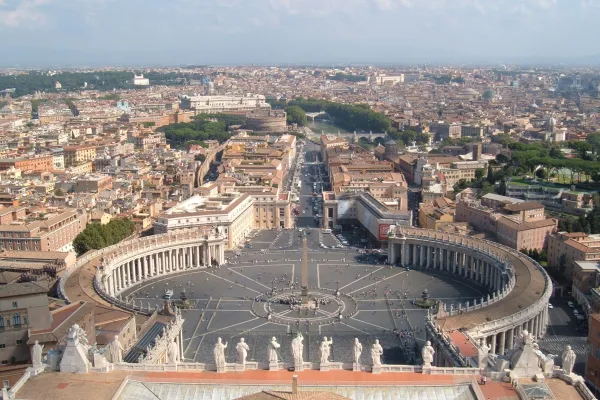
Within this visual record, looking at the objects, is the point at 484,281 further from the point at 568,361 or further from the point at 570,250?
the point at 568,361

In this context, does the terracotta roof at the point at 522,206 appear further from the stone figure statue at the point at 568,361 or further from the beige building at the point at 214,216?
the stone figure statue at the point at 568,361

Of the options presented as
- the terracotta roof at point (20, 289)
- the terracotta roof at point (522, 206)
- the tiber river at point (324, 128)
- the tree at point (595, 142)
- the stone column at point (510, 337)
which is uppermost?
the terracotta roof at point (20, 289)

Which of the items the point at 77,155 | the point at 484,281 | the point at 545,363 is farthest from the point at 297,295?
the point at 77,155

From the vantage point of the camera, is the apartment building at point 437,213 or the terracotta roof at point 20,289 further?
the apartment building at point 437,213

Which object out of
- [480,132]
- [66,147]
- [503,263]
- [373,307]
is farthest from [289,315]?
[480,132]

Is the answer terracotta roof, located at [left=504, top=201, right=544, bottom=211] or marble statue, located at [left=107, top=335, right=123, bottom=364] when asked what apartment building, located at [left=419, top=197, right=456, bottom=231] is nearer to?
terracotta roof, located at [left=504, top=201, right=544, bottom=211]

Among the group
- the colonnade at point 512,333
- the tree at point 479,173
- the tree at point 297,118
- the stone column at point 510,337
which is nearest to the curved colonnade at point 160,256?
the colonnade at point 512,333
